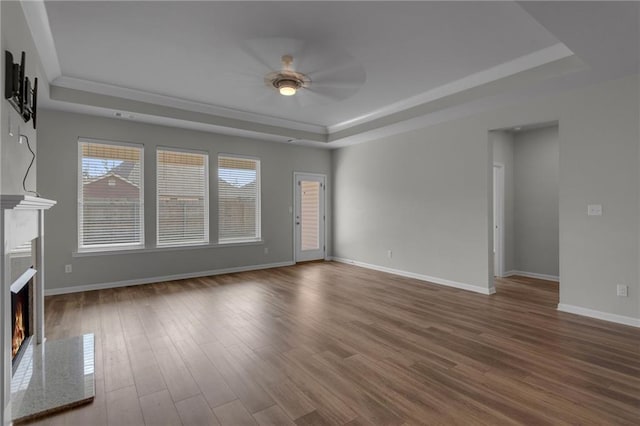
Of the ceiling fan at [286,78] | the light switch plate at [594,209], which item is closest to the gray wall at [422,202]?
the light switch plate at [594,209]

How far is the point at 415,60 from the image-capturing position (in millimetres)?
3600

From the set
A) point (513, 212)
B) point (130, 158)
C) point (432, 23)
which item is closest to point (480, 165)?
point (513, 212)

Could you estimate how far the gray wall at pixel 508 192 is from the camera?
585cm

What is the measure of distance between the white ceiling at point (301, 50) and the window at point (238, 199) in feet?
4.58

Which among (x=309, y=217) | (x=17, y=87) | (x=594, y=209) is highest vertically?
(x=17, y=87)

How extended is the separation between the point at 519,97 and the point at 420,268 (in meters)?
3.01

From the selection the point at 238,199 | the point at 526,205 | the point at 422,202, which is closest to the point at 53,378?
the point at 238,199

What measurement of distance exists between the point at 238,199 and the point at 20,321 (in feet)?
13.5

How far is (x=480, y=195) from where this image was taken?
4766 mm

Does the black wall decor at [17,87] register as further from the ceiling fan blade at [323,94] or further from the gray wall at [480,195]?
the gray wall at [480,195]

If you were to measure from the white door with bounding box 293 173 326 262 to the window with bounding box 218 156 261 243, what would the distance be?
96 centimetres

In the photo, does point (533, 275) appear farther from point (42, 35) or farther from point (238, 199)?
point (42, 35)

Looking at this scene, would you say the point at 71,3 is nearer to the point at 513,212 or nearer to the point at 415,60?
the point at 415,60

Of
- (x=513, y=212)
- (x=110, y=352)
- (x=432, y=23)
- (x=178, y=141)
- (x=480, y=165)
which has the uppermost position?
(x=432, y=23)
